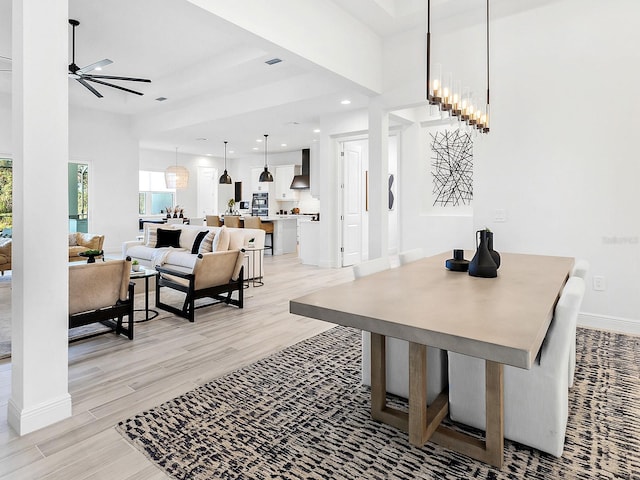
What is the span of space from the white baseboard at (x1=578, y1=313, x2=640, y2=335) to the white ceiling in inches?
124

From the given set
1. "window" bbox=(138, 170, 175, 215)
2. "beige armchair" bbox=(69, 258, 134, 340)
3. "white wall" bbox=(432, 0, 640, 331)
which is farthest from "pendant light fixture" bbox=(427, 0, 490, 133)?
"window" bbox=(138, 170, 175, 215)

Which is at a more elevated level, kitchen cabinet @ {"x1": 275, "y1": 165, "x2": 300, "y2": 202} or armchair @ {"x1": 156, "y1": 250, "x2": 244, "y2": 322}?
kitchen cabinet @ {"x1": 275, "y1": 165, "x2": 300, "y2": 202}

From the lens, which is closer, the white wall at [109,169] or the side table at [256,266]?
the side table at [256,266]

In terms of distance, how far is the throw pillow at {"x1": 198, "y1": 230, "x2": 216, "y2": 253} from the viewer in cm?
520

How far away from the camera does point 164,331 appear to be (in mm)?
3561

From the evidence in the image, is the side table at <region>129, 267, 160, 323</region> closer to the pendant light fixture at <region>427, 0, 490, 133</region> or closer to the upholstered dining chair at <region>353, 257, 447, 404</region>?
the upholstered dining chair at <region>353, 257, 447, 404</region>

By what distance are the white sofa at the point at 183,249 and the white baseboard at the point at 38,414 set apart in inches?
113

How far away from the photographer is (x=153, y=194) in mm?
11367

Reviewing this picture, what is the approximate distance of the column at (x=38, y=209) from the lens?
6.33 feet

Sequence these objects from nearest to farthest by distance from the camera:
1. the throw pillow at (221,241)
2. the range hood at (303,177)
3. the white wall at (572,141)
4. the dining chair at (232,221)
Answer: the white wall at (572,141), the throw pillow at (221,241), the dining chair at (232,221), the range hood at (303,177)

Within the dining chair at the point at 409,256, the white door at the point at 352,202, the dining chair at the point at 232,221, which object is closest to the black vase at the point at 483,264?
the dining chair at the point at 409,256

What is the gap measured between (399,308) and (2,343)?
3438 millimetres

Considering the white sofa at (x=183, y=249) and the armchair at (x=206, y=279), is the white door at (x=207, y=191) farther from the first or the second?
the armchair at (x=206, y=279)

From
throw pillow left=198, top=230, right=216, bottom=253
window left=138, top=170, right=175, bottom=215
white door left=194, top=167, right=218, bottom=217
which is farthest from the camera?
white door left=194, top=167, right=218, bottom=217
